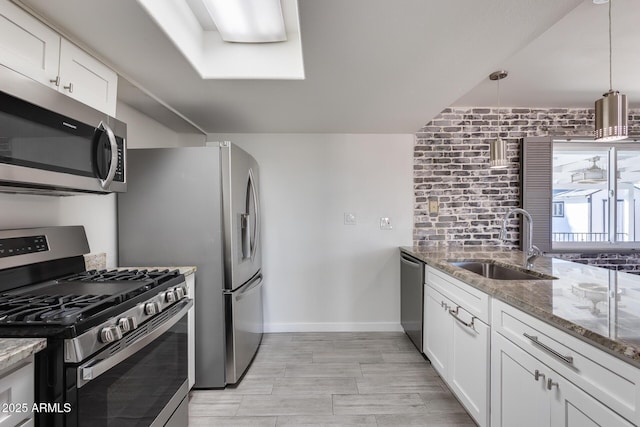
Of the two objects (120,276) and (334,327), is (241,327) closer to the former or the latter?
(120,276)

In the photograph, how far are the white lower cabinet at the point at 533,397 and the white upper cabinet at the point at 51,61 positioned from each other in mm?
2294

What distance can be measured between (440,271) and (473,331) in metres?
0.56

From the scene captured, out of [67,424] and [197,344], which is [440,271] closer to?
[197,344]

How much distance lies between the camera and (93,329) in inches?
40.1

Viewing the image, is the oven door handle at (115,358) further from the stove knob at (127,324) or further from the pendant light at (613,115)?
the pendant light at (613,115)

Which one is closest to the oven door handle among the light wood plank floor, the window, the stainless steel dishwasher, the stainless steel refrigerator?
the stainless steel refrigerator

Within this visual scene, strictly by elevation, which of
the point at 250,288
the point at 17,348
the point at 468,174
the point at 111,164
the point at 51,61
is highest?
the point at 51,61

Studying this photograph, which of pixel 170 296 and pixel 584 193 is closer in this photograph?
pixel 170 296

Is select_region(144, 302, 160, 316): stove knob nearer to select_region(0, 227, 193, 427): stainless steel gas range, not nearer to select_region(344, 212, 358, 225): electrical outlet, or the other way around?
select_region(0, 227, 193, 427): stainless steel gas range

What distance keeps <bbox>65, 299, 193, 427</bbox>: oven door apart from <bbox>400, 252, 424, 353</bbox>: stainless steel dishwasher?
1821 mm

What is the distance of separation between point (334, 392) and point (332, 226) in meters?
1.58

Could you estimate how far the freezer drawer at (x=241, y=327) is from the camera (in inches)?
82.5

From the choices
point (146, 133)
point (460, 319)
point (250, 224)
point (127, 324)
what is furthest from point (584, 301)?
point (146, 133)

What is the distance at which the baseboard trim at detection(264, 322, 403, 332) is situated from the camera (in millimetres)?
3127
